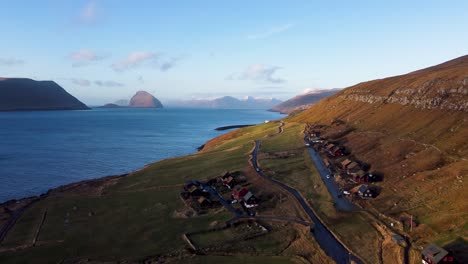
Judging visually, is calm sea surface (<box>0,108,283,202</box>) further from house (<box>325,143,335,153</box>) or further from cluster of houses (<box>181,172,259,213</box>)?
house (<box>325,143,335,153</box>)

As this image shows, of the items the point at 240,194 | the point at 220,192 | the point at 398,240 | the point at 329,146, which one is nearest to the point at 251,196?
the point at 240,194

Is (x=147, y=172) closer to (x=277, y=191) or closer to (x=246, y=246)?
(x=277, y=191)

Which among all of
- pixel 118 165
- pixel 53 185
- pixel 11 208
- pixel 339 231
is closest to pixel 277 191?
pixel 339 231

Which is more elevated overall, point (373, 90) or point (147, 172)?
point (373, 90)

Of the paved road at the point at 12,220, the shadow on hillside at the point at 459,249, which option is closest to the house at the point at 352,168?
the shadow on hillside at the point at 459,249

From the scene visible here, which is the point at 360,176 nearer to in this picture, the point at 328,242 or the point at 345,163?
the point at 345,163

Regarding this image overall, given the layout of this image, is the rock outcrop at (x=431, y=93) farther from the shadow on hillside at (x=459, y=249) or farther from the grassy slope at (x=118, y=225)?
the grassy slope at (x=118, y=225)
